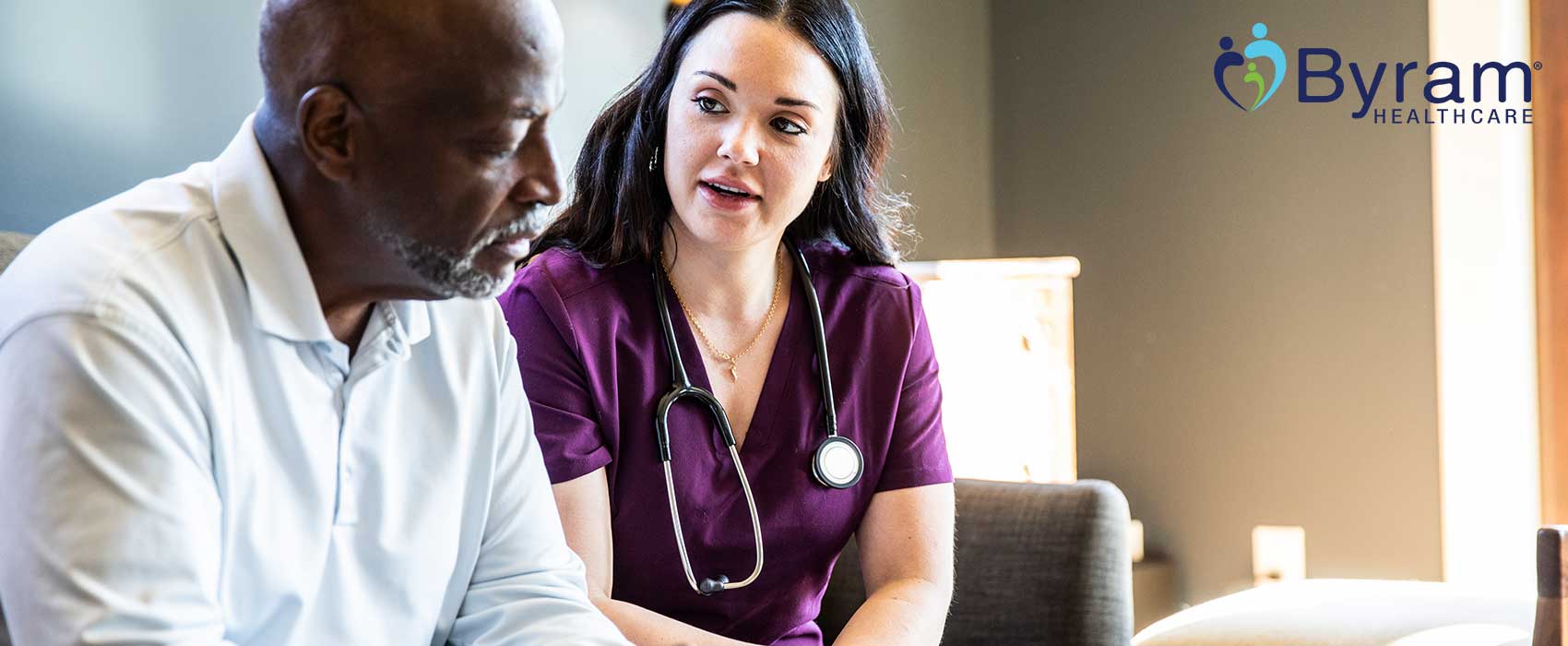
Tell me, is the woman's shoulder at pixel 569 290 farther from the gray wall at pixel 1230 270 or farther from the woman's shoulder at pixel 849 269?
the gray wall at pixel 1230 270

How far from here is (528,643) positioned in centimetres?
110

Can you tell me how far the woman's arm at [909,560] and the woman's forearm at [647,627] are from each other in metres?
0.19

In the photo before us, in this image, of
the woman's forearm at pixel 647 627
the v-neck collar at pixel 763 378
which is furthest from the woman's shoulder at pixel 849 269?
the woman's forearm at pixel 647 627

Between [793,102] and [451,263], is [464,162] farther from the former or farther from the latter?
[793,102]

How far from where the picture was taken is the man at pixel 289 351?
2.61 ft

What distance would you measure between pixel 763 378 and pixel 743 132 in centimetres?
29

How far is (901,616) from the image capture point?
1537 mm

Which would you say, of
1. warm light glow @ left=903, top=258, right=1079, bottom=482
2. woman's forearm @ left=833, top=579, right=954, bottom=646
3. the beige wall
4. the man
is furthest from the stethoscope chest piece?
the beige wall

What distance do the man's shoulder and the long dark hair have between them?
679 mm

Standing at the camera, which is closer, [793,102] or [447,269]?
[447,269]

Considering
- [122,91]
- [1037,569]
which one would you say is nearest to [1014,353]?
[1037,569]

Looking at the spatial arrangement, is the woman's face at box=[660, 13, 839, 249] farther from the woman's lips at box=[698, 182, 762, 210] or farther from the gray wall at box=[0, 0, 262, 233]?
the gray wall at box=[0, 0, 262, 233]

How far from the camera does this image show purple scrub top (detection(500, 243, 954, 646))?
59.2 inches

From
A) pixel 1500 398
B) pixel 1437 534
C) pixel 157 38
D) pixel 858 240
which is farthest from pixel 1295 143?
pixel 157 38
